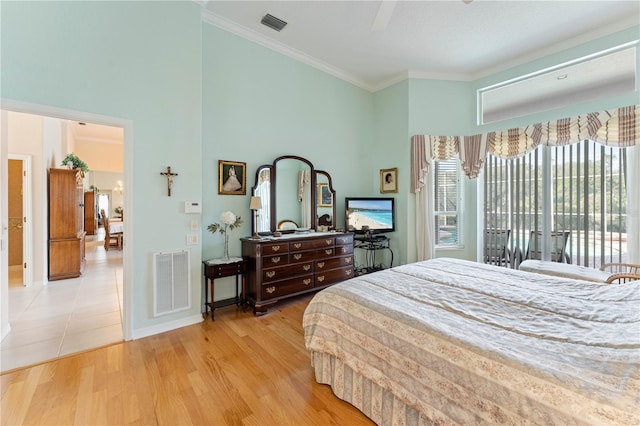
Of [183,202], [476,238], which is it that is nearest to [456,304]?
[183,202]

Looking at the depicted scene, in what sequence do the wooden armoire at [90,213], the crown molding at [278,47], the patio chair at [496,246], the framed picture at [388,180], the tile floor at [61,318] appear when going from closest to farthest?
the tile floor at [61,318] < the crown molding at [278,47] < the patio chair at [496,246] < the framed picture at [388,180] < the wooden armoire at [90,213]

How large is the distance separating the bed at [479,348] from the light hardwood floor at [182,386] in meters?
0.26

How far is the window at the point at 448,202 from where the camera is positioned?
14.8 ft

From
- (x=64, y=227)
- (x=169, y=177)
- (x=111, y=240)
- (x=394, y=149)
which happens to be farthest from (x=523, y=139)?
(x=111, y=240)

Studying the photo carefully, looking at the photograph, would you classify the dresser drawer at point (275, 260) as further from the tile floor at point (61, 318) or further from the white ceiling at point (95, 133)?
the white ceiling at point (95, 133)

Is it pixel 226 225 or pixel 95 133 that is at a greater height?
pixel 95 133

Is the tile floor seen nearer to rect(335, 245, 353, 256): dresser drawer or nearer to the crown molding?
rect(335, 245, 353, 256): dresser drawer

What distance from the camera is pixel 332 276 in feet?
12.5

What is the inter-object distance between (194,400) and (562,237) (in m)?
4.68

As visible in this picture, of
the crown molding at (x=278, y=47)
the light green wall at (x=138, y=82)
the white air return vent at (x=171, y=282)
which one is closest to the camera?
the light green wall at (x=138, y=82)

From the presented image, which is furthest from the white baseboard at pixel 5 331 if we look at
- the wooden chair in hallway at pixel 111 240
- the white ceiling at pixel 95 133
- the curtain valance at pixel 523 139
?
the white ceiling at pixel 95 133

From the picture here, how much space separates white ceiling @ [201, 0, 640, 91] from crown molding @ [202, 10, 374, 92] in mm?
12

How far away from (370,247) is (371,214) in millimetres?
559

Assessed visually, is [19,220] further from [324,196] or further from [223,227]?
[324,196]
